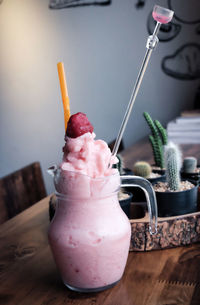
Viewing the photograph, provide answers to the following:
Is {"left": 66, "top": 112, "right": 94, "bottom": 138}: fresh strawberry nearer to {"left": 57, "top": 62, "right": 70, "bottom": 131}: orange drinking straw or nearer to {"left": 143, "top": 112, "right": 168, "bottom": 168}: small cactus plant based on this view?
{"left": 57, "top": 62, "right": 70, "bottom": 131}: orange drinking straw

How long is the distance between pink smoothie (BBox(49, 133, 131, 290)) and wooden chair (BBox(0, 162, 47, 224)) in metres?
0.90

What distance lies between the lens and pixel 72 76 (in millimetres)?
2447

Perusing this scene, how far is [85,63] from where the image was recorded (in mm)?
2555

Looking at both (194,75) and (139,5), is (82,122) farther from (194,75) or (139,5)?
(194,75)

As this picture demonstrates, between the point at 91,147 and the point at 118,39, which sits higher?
the point at 118,39

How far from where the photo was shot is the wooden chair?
156cm

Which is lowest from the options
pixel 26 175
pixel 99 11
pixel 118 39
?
pixel 26 175

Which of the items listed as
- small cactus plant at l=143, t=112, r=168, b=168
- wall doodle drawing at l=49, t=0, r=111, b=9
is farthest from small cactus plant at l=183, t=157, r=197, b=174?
wall doodle drawing at l=49, t=0, r=111, b=9

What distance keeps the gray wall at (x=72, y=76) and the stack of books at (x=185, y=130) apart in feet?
1.93

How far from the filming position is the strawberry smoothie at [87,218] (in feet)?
2.16

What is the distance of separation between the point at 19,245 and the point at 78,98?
1686 millimetres

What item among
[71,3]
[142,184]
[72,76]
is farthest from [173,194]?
[71,3]

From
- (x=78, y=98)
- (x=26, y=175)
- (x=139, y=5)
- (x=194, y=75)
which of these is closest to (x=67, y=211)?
(x=26, y=175)

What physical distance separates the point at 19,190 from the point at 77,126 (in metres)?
1.06
